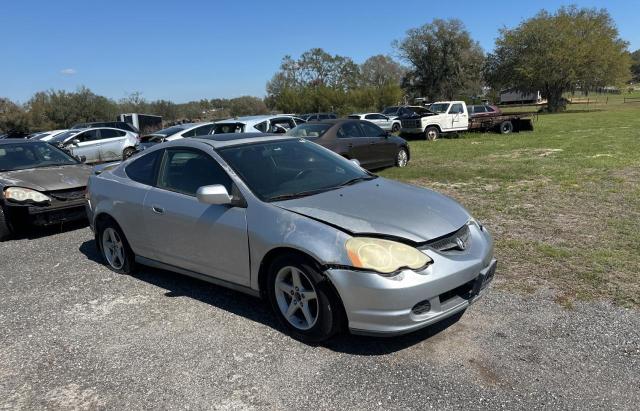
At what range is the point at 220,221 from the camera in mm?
3953

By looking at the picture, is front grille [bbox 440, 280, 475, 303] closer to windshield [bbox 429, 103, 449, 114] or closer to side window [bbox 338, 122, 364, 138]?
side window [bbox 338, 122, 364, 138]

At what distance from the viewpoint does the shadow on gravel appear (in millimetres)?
3508

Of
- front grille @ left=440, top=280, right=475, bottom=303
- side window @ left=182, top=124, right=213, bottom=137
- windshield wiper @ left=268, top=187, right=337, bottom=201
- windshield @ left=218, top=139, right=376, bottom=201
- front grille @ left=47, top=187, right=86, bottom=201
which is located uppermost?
side window @ left=182, top=124, right=213, bottom=137

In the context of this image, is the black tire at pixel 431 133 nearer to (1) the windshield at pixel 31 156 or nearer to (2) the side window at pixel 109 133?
(2) the side window at pixel 109 133

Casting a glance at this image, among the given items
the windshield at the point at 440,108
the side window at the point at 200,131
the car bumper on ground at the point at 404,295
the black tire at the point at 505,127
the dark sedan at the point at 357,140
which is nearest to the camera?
the car bumper on ground at the point at 404,295

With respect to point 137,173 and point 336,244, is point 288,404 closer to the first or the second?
point 336,244

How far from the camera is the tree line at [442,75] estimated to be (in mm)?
49594

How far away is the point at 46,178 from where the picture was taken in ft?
24.0

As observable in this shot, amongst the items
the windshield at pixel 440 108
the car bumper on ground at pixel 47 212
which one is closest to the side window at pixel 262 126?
the car bumper on ground at pixel 47 212

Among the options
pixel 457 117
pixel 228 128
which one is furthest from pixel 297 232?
pixel 457 117

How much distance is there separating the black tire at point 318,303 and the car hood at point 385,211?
13.8 inches

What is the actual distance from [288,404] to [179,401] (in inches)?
26.5

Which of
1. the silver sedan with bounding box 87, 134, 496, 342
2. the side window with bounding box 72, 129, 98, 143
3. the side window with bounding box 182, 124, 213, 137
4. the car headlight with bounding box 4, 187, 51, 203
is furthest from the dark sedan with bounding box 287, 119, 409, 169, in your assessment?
the side window with bounding box 72, 129, 98, 143

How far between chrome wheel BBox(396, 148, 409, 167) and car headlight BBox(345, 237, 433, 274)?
10360mm
